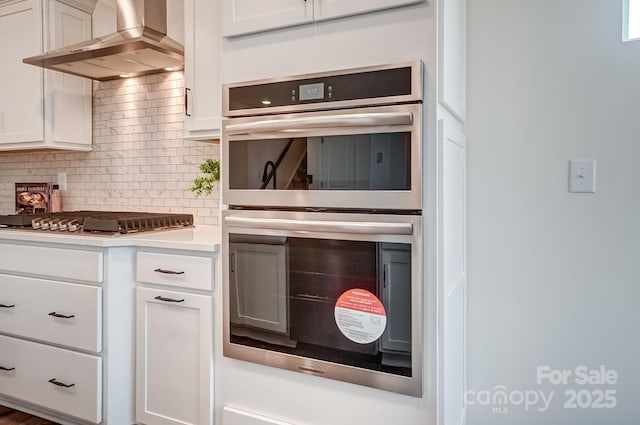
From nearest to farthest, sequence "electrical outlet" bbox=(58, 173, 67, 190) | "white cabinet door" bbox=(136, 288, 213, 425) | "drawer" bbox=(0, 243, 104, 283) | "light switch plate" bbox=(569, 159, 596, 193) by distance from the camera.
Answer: "light switch plate" bbox=(569, 159, 596, 193), "white cabinet door" bbox=(136, 288, 213, 425), "drawer" bbox=(0, 243, 104, 283), "electrical outlet" bbox=(58, 173, 67, 190)

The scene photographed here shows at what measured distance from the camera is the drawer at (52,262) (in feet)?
6.81

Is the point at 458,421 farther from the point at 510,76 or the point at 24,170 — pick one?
the point at 24,170

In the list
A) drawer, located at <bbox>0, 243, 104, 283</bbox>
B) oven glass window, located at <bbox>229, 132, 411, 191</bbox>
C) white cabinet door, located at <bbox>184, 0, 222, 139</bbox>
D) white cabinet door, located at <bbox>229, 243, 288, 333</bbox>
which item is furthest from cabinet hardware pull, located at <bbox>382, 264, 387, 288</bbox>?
drawer, located at <bbox>0, 243, 104, 283</bbox>

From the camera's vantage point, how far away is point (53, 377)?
222 cm

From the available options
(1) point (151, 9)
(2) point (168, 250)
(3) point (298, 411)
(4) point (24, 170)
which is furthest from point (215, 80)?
(4) point (24, 170)

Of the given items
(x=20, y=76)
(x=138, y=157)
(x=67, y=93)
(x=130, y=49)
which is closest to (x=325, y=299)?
(x=130, y=49)

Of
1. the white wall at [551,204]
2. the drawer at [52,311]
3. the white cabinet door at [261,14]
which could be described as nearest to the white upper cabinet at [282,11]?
the white cabinet door at [261,14]

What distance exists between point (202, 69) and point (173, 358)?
1.36m

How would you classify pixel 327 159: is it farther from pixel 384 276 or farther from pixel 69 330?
pixel 69 330

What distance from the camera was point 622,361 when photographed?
1734 millimetres

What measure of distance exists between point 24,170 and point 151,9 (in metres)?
1.75

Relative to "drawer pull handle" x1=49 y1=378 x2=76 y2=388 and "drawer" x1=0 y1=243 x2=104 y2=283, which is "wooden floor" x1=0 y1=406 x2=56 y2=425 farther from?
"drawer" x1=0 y1=243 x2=104 y2=283

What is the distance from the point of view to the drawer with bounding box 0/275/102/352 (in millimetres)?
2082

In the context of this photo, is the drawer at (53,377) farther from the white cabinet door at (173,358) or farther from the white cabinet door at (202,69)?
the white cabinet door at (202,69)
